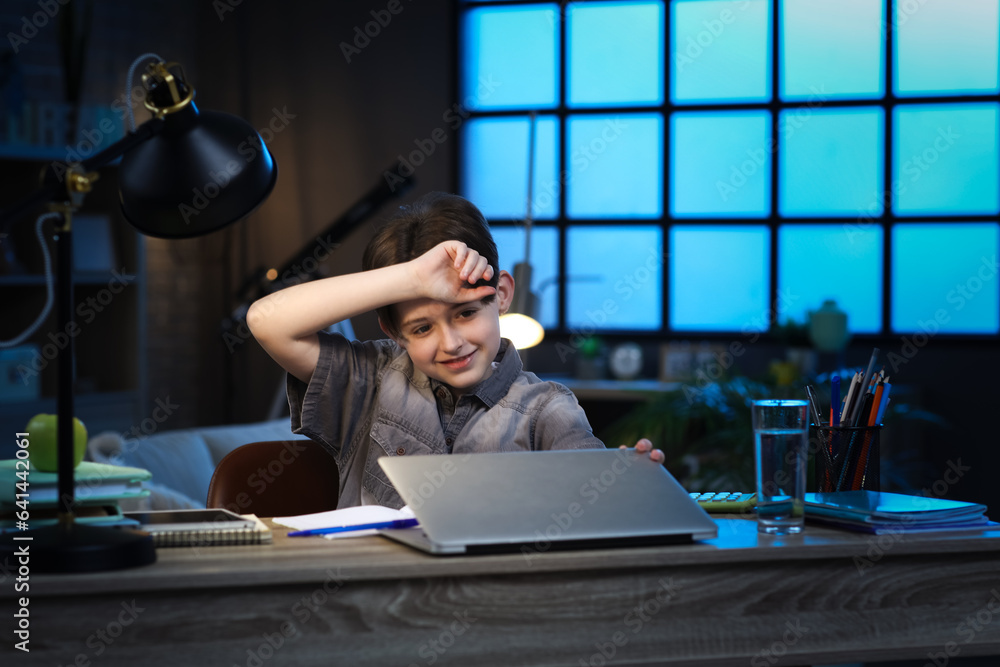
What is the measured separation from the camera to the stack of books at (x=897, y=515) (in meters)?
1.15

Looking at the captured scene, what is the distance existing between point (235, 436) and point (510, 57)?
3140 millimetres

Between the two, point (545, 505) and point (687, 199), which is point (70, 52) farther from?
point (545, 505)

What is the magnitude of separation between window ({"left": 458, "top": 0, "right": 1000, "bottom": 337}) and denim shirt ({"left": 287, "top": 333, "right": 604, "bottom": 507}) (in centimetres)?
367

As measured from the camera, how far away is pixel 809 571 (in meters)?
1.08

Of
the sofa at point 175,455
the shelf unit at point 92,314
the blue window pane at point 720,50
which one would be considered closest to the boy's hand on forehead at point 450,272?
the sofa at point 175,455

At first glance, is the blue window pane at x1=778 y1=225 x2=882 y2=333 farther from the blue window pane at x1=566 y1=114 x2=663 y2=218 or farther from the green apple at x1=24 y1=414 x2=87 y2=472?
the green apple at x1=24 y1=414 x2=87 y2=472

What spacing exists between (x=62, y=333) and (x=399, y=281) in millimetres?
498

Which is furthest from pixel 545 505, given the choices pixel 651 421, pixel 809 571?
pixel 651 421

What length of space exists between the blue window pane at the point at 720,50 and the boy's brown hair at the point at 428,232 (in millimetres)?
4029

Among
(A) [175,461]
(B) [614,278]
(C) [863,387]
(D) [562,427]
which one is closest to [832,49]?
(B) [614,278]

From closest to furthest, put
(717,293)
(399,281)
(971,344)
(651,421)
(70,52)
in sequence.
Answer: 1. (399,281)
2. (651,421)
3. (70,52)
4. (971,344)
5. (717,293)

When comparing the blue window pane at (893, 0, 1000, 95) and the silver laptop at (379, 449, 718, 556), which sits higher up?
the blue window pane at (893, 0, 1000, 95)

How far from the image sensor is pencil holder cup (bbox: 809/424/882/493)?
148 cm

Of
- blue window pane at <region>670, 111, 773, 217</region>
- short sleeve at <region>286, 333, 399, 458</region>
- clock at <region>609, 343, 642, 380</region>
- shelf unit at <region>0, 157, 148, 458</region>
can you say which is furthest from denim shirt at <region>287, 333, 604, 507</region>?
blue window pane at <region>670, 111, 773, 217</region>
